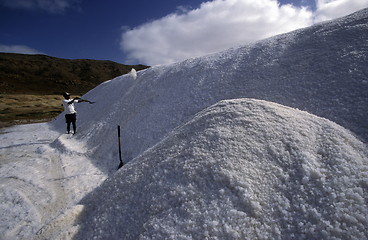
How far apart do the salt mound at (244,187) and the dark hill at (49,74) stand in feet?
175

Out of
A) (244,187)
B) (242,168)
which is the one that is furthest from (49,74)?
(244,187)

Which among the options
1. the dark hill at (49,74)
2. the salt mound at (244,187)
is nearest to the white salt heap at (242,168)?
the salt mound at (244,187)

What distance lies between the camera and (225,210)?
6.01ft

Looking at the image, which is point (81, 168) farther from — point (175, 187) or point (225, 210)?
point (225, 210)

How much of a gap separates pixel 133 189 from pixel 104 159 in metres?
3.28

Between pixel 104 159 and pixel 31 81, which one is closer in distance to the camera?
pixel 104 159

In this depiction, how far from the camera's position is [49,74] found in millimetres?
53625

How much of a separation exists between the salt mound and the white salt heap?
1 centimetres

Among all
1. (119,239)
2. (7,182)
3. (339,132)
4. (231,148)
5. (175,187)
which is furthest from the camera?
(7,182)

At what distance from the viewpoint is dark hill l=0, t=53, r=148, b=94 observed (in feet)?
153

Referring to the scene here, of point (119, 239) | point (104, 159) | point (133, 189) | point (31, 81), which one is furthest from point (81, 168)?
point (31, 81)

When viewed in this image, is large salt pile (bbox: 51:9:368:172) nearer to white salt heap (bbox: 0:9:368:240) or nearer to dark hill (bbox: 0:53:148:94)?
white salt heap (bbox: 0:9:368:240)

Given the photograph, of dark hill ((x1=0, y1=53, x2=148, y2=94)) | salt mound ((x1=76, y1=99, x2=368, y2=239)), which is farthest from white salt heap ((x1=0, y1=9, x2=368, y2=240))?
dark hill ((x1=0, y1=53, x2=148, y2=94))

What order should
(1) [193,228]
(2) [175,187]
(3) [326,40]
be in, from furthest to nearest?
(3) [326,40] → (2) [175,187] → (1) [193,228]
